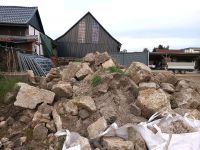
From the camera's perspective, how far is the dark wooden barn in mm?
25156

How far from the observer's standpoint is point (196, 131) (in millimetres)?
4484

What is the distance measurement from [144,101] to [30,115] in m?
1.82

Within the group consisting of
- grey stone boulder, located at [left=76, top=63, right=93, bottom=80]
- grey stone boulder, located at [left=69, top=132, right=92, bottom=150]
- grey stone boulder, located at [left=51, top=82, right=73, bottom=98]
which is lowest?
grey stone boulder, located at [left=69, top=132, right=92, bottom=150]

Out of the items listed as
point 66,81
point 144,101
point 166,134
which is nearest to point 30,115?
point 66,81

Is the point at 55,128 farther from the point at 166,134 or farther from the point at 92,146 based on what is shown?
the point at 166,134

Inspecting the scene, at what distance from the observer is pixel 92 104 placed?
496cm

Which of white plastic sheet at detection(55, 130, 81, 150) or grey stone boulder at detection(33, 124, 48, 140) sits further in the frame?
grey stone boulder at detection(33, 124, 48, 140)

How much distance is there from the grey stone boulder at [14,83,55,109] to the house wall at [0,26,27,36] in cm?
1549

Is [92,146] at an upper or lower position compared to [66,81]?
lower

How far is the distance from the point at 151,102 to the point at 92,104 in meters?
0.92

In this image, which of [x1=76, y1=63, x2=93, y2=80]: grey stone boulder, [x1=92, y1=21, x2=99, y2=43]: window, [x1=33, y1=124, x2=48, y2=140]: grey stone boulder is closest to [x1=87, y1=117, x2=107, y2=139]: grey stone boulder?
[x1=33, y1=124, x2=48, y2=140]: grey stone boulder

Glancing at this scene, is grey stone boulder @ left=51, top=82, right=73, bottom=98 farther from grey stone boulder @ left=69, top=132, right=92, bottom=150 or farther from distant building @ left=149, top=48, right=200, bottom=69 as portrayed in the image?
distant building @ left=149, top=48, right=200, bottom=69

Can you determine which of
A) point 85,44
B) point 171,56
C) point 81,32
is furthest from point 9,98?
point 171,56

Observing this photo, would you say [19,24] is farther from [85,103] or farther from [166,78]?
[85,103]
